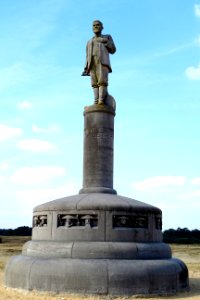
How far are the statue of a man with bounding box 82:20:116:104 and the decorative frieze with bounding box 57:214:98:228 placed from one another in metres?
4.32

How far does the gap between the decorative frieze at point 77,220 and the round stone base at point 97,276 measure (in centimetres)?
112

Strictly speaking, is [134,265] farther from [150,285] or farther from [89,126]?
[89,126]

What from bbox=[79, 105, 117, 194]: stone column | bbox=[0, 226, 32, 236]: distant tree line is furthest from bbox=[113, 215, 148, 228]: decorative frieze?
bbox=[0, 226, 32, 236]: distant tree line

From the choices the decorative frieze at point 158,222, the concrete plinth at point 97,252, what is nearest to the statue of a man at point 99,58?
the concrete plinth at point 97,252

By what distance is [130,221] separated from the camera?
1206 centimetres

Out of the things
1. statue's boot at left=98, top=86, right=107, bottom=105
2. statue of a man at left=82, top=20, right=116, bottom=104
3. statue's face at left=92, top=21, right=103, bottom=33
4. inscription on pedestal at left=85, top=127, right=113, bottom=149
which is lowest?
inscription on pedestal at left=85, top=127, right=113, bottom=149

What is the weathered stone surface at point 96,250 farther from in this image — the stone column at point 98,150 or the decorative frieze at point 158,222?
the stone column at point 98,150

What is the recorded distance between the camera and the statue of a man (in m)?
14.5

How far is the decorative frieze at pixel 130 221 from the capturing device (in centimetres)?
1189

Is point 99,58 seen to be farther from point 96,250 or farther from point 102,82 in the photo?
point 96,250

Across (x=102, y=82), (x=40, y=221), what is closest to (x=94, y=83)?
(x=102, y=82)

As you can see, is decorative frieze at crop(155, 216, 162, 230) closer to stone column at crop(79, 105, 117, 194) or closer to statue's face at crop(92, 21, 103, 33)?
stone column at crop(79, 105, 117, 194)

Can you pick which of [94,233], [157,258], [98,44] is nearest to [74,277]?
[94,233]

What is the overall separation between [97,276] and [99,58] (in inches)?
295
